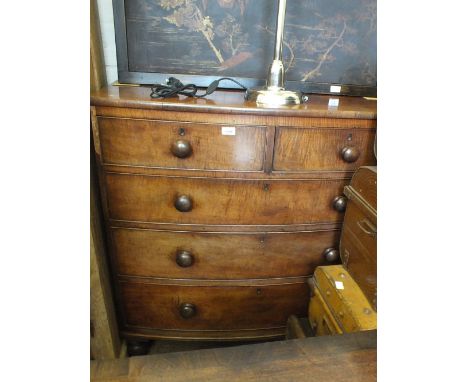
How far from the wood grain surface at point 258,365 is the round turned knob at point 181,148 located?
53 centimetres

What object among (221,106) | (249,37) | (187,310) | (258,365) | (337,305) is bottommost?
(187,310)

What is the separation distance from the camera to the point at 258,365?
49 cm

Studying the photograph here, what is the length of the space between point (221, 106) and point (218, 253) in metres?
0.46

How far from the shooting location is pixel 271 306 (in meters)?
1.18

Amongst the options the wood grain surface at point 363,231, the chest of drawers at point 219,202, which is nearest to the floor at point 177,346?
the chest of drawers at point 219,202

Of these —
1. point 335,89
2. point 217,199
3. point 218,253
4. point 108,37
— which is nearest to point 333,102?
point 335,89

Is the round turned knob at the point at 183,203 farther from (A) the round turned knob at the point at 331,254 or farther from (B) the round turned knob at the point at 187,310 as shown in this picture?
(A) the round turned knob at the point at 331,254

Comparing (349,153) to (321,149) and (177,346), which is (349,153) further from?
(177,346)

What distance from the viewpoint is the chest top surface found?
864 mm

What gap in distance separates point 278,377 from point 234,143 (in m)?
0.59

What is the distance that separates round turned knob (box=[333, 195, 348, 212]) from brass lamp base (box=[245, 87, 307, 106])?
31 cm

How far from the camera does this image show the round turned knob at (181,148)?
2.93 feet
